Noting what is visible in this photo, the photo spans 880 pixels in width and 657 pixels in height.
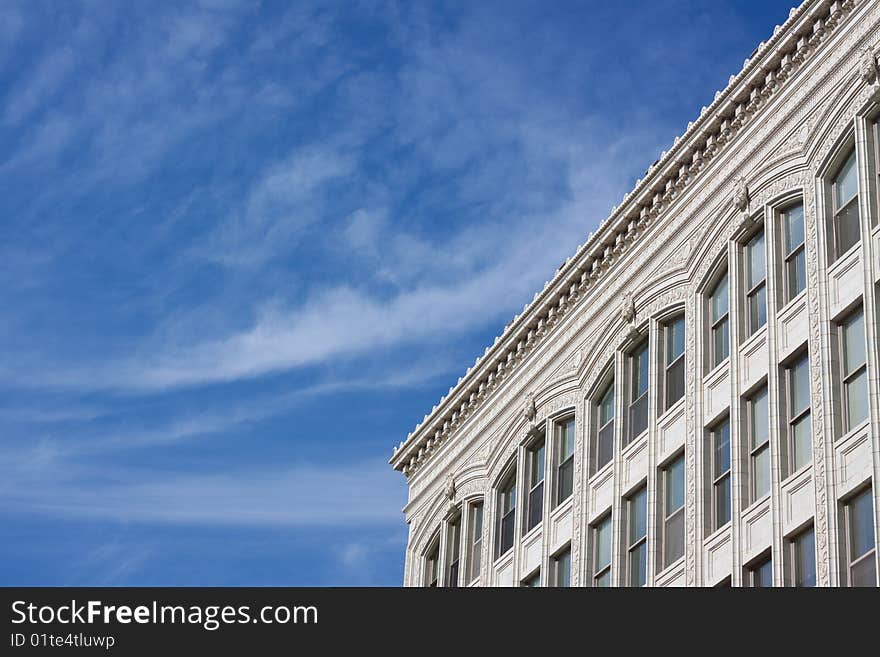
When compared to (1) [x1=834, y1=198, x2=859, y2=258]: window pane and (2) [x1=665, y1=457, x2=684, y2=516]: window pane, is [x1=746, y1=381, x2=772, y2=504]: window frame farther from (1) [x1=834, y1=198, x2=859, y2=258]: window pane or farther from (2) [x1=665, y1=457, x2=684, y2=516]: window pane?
(1) [x1=834, y1=198, x2=859, y2=258]: window pane

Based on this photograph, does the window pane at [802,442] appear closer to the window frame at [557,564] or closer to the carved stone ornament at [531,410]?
the window frame at [557,564]

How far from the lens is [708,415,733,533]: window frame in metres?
40.3

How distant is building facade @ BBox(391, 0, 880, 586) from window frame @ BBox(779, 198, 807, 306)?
49 mm

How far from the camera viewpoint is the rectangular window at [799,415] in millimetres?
37688

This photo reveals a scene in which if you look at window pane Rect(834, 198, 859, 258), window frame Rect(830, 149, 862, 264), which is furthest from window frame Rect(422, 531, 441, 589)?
window pane Rect(834, 198, 859, 258)

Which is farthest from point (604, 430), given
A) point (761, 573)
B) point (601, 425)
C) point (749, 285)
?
Result: point (761, 573)

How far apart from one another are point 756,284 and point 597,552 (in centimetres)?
877

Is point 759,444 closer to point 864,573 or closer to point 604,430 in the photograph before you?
point 864,573

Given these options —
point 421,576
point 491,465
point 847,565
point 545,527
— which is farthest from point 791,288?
point 421,576

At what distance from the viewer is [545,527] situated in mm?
49531

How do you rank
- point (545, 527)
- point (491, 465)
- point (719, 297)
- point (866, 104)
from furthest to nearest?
point (491, 465) < point (545, 527) < point (719, 297) < point (866, 104)

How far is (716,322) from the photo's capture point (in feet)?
142
